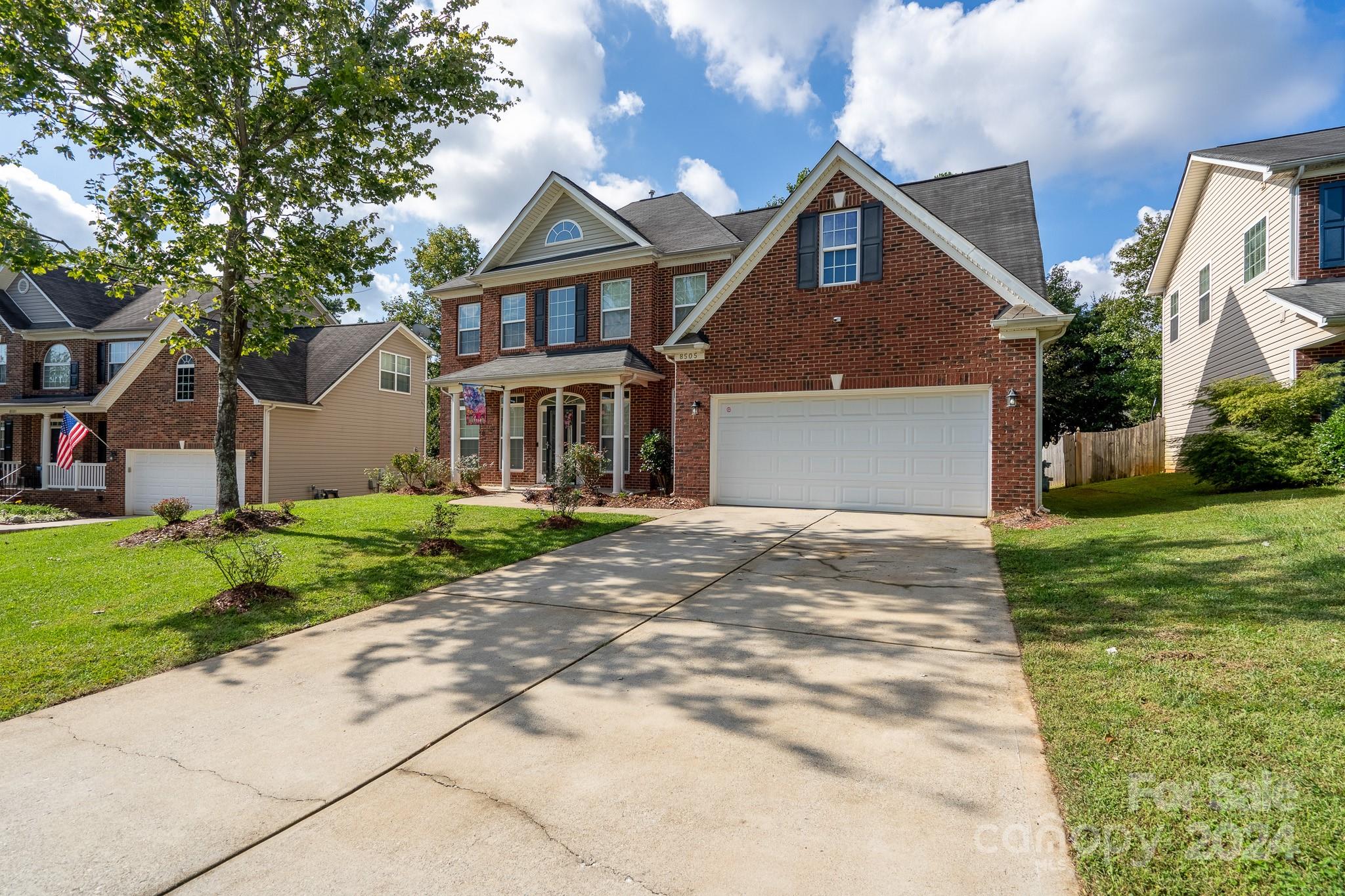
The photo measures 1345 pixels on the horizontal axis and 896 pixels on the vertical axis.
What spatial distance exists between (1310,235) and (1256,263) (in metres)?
1.80

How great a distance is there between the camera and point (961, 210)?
14.0 m

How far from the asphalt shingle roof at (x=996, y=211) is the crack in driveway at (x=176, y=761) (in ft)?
40.1

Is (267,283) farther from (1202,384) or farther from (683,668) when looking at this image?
(1202,384)

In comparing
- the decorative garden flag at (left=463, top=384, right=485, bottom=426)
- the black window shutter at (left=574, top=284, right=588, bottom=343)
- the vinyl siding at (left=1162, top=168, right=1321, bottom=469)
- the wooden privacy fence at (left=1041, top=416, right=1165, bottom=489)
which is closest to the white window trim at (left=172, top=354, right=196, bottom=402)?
the decorative garden flag at (left=463, top=384, right=485, bottom=426)

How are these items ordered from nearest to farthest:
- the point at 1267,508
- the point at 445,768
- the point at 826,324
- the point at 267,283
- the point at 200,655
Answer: the point at 445,768 → the point at 200,655 → the point at 1267,508 → the point at 267,283 → the point at 826,324

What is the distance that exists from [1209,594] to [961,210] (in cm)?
1105

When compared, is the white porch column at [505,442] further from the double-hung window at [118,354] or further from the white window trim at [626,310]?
the double-hung window at [118,354]

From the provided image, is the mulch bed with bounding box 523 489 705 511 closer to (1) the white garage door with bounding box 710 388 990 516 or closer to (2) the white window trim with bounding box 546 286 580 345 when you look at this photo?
(1) the white garage door with bounding box 710 388 990 516

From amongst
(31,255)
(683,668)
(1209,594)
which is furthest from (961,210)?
(31,255)

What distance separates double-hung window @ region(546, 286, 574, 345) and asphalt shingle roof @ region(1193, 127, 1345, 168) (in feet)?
51.8

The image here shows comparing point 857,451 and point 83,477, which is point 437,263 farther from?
point 857,451

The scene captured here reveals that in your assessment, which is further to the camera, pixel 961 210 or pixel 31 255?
pixel 961 210

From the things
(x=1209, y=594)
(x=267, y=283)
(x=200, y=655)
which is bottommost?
(x=200, y=655)

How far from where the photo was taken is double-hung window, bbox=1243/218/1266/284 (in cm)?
1377
